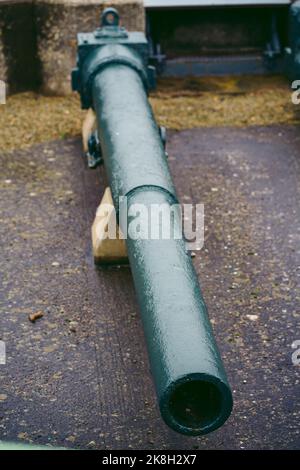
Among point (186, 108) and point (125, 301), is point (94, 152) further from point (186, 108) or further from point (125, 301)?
point (186, 108)

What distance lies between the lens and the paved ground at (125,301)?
4.39m

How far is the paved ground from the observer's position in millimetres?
4387

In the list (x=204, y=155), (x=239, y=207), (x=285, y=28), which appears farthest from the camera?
(x=285, y=28)

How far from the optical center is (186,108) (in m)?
8.52

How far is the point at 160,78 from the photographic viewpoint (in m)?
9.21

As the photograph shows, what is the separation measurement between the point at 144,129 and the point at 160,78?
3.64 meters

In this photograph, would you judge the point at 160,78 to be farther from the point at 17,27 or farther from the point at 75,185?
the point at 75,185

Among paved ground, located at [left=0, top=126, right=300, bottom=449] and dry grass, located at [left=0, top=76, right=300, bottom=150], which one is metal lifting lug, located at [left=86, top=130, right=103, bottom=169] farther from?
dry grass, located at [left=0, top=76, right=300, bottom=150]

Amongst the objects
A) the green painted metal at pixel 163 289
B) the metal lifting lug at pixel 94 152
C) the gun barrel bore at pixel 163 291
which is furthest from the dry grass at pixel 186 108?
the gun barrel bore at pixel 163 291

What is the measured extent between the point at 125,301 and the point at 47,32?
411 centimetres

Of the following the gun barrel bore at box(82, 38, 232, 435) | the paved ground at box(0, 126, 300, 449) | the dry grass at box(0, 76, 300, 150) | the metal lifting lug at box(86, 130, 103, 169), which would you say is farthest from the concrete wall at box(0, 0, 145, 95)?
the gun barrel bore at box(82, 38, 232, 435)

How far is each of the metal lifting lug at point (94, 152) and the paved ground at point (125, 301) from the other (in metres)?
0.37

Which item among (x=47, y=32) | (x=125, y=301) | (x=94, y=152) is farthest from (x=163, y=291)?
(x=47, y=32)

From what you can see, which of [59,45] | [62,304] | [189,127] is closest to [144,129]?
[62,304]
